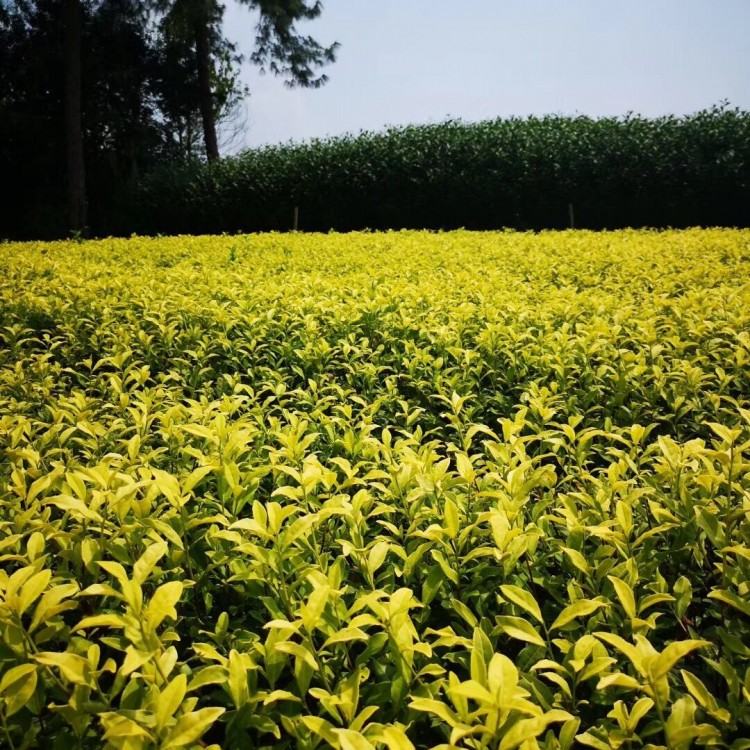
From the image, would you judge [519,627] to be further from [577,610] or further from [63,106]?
[63,106]

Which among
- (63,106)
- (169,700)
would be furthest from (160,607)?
(63,106)

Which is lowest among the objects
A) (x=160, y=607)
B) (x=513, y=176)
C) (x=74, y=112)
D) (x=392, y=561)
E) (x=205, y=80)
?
(x=392, y=561)

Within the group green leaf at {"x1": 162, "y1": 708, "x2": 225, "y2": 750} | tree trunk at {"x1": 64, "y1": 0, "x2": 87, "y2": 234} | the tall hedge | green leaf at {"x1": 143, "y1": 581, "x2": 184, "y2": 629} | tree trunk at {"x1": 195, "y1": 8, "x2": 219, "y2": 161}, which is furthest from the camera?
tree trunk at {"x1": 195, "y1": 8, "x2": 219, "y2": 161}

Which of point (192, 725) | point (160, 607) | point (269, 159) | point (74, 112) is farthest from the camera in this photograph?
point (269, 159)

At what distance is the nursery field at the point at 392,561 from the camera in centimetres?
97

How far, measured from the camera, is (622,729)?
0.95 m

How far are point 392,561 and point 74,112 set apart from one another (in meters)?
20.7

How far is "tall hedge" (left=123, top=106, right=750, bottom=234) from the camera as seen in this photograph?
1542cm

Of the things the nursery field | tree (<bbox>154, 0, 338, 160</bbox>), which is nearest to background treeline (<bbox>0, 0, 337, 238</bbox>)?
tree (<bbox>154, 0, 338, 160</bbox>)

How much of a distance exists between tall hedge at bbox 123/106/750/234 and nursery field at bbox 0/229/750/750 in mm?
14189

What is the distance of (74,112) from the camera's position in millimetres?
17438

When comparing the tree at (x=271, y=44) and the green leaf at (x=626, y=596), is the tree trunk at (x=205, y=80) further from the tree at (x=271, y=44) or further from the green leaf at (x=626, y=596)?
the green leaf at (x=626, y=596)

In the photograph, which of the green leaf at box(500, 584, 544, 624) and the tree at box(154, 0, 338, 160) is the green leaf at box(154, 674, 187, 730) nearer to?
the green leaf at box(500, 584, 544, 624)

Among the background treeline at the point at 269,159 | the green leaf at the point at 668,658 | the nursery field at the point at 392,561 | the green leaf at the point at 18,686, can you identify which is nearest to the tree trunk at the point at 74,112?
the background treeline at the point at 269,159
